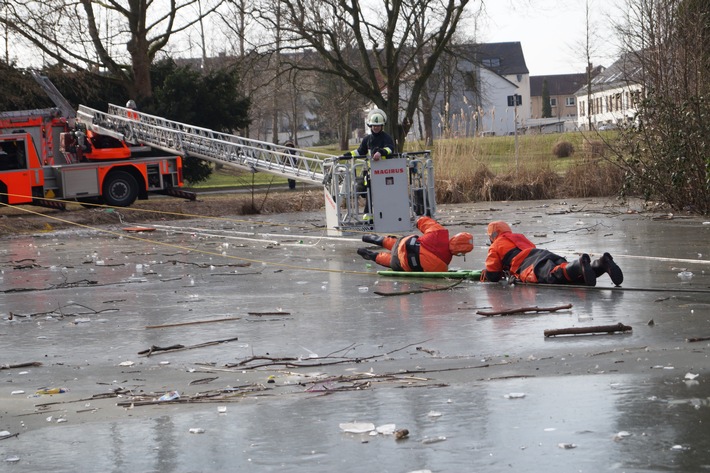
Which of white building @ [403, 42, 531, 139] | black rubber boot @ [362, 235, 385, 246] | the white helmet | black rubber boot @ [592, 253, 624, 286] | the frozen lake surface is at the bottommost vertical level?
the frozen lake surface

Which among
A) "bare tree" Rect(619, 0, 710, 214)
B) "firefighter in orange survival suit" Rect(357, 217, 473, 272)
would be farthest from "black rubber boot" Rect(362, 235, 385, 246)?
"bare tree" Rect(619, 0, 710, 214)

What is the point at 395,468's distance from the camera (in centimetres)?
473

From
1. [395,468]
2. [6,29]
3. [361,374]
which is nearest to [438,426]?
[395,468]

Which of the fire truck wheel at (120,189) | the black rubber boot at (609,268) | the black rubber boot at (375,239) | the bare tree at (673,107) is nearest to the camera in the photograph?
the black rubber boot at (609,268)

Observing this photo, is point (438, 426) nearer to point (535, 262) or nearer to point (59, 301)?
point (535, 262)

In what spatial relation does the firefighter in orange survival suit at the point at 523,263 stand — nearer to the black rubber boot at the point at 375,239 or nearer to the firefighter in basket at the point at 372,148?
the black rubber boot at the point at 375,239

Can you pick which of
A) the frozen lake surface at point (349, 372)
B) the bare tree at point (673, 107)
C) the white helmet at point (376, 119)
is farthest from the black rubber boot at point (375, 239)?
the bare tree at point (673, 107)

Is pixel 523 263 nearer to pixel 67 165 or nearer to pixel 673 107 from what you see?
pixel 673 107

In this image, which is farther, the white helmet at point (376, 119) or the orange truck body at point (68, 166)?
the orange truck body at point (68, 166)

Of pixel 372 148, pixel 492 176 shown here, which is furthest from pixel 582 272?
pixel 492 176

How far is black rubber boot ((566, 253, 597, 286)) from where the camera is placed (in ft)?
32.3

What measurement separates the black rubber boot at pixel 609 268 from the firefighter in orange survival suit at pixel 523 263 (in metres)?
0.17

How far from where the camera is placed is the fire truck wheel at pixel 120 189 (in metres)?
26.5

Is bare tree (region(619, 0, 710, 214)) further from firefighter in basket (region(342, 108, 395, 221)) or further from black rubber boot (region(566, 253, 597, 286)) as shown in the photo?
black rubber boot (region(566, 253, 597, 286))
